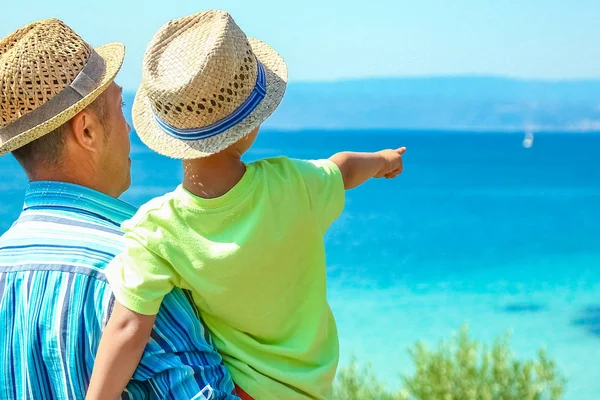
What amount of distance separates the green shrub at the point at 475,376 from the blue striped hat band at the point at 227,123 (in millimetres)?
3406

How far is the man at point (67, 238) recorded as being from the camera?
159 cm

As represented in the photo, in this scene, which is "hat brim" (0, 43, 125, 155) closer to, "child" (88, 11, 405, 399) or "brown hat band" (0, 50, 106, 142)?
"brown hat band" (0, 50, 106, 142)

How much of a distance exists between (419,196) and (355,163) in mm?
24178

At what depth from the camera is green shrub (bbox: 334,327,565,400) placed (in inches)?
181

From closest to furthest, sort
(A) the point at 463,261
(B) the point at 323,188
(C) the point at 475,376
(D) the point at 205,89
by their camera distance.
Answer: (D) the point at 205,89 → (B) the point at 323,188 → (C) the point at 475,376 → (A) the point at 463,261

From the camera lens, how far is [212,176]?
150cm

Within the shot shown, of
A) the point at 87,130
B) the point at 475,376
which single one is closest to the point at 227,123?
the point at 87,130

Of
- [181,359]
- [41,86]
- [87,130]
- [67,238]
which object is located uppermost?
[41,86]

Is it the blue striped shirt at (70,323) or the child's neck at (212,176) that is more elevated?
the child's neck at (212,176)

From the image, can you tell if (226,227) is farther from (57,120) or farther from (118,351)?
(57,120)

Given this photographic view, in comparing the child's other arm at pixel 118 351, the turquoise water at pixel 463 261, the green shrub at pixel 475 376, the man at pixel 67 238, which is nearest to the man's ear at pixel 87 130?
the man at pixel 67 238

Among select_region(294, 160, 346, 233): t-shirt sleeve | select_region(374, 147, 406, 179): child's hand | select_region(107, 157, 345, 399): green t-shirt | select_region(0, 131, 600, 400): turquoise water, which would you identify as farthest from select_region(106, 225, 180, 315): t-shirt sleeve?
select_region(0, 131, 600, 400): turquoise water

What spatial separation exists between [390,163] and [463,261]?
1566cm

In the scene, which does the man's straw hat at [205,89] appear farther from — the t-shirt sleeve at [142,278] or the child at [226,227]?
the t-shirt sleeve at [142,278]
